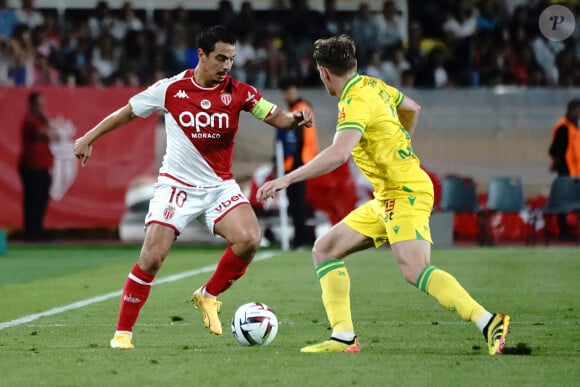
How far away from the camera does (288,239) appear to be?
19.5 m

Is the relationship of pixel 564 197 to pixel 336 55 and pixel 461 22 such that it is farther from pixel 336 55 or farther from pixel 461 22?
pixel 336 55

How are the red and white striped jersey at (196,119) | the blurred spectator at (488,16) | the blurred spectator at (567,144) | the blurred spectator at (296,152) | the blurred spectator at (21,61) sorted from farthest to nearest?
1. the blurred spectator at (488,16)
2. the blurred spectator at (21,61)
3. the blurred spectator at (567,144)
4. the blurred spectator at (296,152)
5. the red and white striped jersey at (196,119)

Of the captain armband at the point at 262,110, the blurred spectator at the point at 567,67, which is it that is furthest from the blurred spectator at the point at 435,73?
the captain armband at the point at 262,110

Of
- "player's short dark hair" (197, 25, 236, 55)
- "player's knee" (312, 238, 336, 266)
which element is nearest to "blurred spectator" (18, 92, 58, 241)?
"player's short dark hair" (197, 25, 236, 55)

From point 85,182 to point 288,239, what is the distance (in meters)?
3.64

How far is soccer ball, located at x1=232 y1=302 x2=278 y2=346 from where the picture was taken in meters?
8.12

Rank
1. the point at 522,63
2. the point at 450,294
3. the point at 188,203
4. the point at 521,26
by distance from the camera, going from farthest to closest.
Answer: the point at 521,26
the point at 522,63
the point at 188,203
the point at 450,294

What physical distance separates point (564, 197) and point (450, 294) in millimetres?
11957

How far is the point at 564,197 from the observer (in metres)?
19.0

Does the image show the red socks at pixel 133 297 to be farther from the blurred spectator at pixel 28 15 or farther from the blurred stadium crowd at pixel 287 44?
the blurred spectator at pixel 28 15

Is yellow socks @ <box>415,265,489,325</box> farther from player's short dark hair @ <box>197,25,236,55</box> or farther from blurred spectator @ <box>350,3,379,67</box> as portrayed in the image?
blurred spectator @ <box>350,3,379,67</box>

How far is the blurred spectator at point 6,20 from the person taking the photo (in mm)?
23047

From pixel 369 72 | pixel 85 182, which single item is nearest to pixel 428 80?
pixel 369 72

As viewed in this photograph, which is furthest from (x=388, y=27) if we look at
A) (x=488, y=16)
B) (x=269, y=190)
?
(x=269, y=190)
